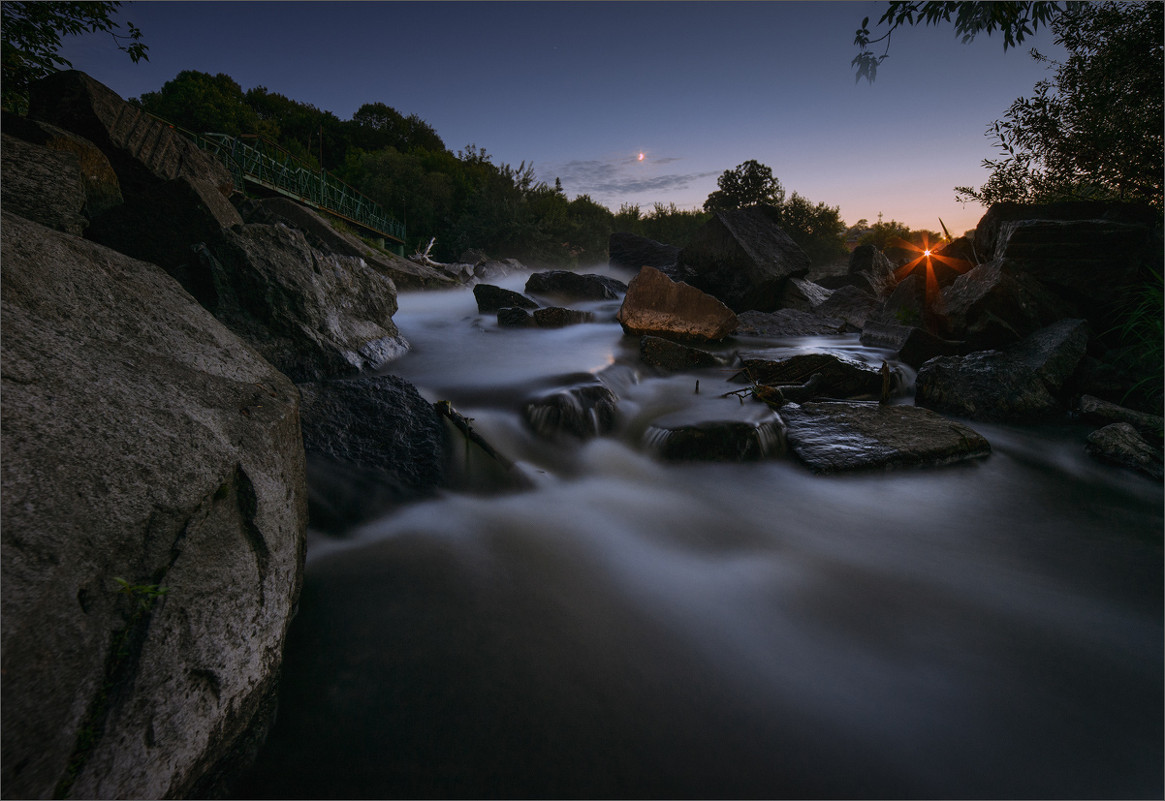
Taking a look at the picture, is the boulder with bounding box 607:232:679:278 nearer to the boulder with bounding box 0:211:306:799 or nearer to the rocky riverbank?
the rocky riverbank

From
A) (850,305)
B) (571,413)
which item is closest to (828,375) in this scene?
(571,413)

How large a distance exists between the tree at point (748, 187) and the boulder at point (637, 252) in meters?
23.5

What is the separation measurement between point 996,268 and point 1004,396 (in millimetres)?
2432

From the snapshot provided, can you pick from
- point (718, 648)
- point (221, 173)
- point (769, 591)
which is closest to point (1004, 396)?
point (769, 591)

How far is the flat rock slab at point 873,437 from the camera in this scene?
4066mm

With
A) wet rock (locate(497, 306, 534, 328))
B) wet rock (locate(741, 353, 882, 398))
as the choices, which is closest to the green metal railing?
wet rock (locate(497, 306, 534, 328))

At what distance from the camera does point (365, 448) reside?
3.41 meters

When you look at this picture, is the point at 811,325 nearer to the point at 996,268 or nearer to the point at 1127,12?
the point at 996,268

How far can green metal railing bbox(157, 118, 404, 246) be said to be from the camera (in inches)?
589

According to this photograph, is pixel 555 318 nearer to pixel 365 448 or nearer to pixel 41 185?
pixel 365 448

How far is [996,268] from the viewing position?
21.5 ft

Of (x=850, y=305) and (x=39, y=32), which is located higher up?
(x=39, y=32)

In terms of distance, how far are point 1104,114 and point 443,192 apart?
30.6m

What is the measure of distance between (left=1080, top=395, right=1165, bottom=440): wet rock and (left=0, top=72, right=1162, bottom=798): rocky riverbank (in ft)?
0.07
